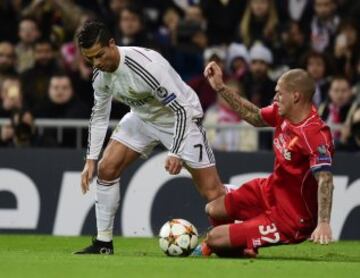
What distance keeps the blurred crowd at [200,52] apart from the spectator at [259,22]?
1cm

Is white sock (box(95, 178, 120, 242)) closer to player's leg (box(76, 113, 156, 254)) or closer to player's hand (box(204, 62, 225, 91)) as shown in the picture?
player's leg (box(76, 113, 156, 254))

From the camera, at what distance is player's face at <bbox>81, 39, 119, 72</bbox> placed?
11312 mm

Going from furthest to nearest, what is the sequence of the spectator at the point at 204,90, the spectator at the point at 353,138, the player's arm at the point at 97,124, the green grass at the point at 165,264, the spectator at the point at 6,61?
the spectator at the point at 6,61, the spectator at the point at 204,90, the spectator at the point at 353,138, the player's arm at the point at 97,124, the green grass at the point at 165,264

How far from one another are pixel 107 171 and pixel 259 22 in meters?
7.08

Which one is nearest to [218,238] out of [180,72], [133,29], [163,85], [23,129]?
[163,85]

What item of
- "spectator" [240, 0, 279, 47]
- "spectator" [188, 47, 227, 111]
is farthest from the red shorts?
"spectator" [240, 0, 279, 47]

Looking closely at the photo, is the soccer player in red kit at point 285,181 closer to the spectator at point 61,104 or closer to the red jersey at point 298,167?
the red jersey at point 298,167

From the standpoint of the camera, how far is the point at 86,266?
10016 mm

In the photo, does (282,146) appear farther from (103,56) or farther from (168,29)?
(168,29)

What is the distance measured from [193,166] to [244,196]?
640 mm

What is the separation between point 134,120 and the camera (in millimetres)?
12297

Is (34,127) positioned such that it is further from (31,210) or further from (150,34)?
(150,34)

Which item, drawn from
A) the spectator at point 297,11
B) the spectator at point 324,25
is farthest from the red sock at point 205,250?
the spectator at point 297,11

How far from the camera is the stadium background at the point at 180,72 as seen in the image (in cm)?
1568
